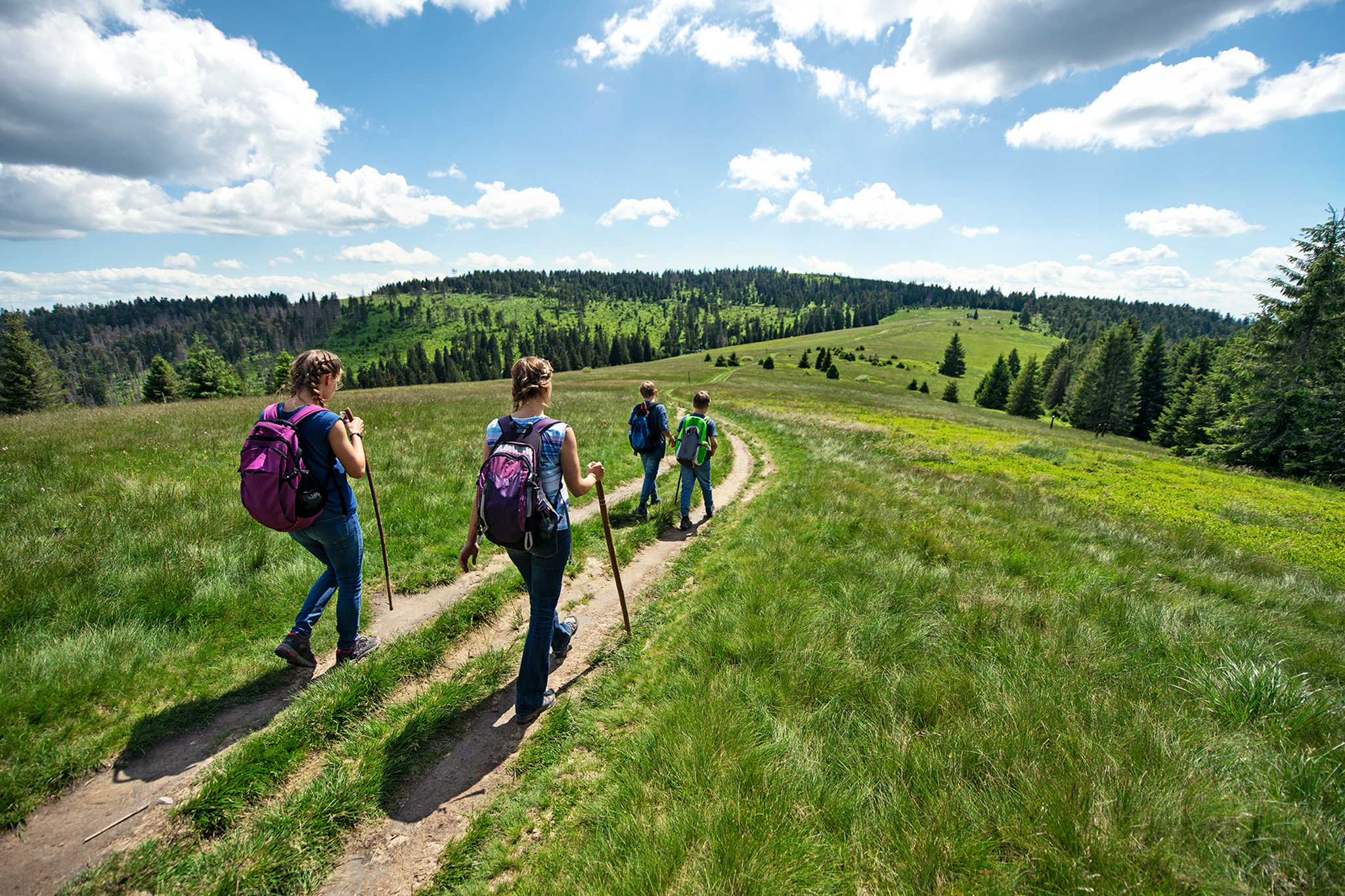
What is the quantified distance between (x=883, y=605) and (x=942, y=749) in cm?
230

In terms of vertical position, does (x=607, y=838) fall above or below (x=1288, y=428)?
above

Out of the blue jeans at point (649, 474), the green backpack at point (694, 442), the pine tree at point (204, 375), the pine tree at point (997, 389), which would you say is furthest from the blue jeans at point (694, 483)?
the pine tree at point (997, 389)

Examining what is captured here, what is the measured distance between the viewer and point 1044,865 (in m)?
2.32

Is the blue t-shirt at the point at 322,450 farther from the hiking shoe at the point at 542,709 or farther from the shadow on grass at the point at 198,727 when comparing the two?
the hiking shoe at the point at 542,709

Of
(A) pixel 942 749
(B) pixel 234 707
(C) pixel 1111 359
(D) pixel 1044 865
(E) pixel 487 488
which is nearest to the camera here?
(D) pixel 1044 865

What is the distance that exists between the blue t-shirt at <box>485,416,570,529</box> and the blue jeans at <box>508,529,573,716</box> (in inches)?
11.3

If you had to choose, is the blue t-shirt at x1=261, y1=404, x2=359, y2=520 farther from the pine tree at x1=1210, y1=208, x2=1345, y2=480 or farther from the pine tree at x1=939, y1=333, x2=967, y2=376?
the pine tree at x1=939, y1=333, x2=967, y2=376

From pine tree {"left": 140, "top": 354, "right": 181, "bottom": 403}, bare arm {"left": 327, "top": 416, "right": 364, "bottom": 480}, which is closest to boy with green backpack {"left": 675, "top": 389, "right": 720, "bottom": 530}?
bare arm {"left": 327, "top": 416, "right": 364, "bottom": 480}

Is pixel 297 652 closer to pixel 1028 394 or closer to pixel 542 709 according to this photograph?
pixel 542 709

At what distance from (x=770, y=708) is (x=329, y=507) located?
433cm

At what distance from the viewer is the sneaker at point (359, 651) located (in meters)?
4.73

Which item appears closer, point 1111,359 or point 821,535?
point 821,535

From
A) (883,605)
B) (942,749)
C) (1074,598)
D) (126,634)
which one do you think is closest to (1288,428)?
(1074,598)

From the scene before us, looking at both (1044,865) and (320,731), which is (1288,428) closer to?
(1044,865)
